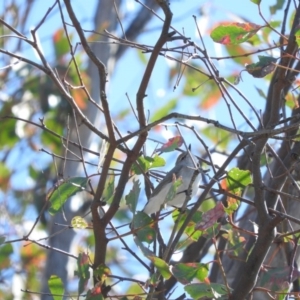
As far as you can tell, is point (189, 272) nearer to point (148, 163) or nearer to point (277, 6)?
point (148, 163)

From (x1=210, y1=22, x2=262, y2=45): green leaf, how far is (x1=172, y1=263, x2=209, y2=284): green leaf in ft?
1.70

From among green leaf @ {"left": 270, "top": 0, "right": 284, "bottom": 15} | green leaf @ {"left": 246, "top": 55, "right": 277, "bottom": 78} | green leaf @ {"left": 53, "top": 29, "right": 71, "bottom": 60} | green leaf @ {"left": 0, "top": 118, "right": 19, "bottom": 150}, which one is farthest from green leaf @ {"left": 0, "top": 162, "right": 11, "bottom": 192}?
green leaf @ {"left": 246, "top": 55, "right": 277, "bottom": 78}

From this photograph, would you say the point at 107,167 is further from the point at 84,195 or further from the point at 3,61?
the point at 3,61

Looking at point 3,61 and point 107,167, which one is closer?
point 107,167

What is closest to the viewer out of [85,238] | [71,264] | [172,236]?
[172,236]

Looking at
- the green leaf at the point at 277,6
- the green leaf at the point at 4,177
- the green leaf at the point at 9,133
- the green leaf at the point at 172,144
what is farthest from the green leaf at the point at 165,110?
the green leaf at the point at 172,144

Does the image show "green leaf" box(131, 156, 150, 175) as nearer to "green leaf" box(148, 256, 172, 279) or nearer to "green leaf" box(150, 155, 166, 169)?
"green leaf" box(150, 155, 166, 169)

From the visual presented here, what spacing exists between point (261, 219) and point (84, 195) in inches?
116

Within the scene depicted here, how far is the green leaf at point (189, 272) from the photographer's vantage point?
5.26ft

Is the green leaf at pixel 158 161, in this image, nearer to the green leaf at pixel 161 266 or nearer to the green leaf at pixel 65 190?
the green leaf at pixel 65 190

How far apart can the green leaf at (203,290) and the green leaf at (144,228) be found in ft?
0.45

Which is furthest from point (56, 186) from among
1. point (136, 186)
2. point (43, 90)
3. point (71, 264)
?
point (43, 90)

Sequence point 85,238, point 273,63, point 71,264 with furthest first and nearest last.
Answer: point 85,238
point 71,264
point 273,63

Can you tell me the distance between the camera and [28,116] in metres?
5.00
